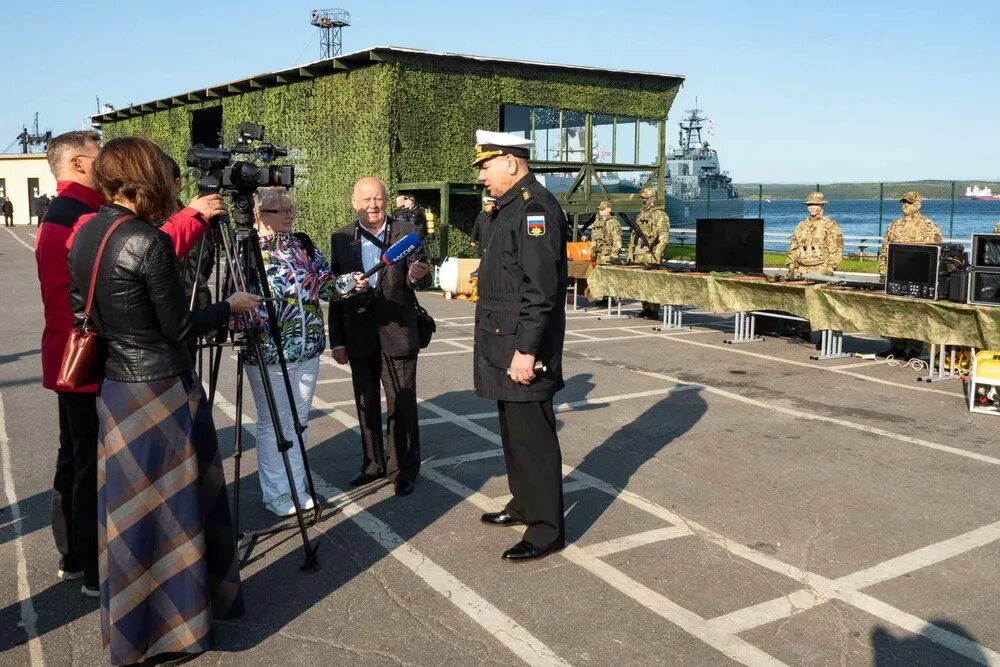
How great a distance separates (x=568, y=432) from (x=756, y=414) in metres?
1.77

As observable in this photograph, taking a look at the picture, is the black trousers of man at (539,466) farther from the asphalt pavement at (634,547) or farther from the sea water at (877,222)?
the sea water at (877,222)

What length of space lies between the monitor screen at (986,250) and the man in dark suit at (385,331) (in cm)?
583

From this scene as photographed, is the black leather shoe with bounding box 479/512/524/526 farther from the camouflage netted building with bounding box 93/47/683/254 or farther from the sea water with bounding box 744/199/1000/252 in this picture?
the camouflage netted building with bounding box 93/47/683/254

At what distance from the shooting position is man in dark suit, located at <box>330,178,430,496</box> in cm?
542

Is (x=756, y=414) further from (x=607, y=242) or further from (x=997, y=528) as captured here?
(x=607, y=242)

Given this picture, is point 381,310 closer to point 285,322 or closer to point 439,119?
point 285,322

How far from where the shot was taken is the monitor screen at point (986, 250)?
834 cm

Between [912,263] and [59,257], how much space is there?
26.9 feet

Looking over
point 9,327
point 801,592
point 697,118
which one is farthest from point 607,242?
point 697,118

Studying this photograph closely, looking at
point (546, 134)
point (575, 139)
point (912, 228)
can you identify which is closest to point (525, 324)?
point (912, 228)

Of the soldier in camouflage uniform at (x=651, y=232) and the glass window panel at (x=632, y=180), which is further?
the glass window panel at (x=632, y=180)

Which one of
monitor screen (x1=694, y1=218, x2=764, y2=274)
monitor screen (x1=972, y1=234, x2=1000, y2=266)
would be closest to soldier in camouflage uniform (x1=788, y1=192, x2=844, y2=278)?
monitor screen (x1=694, y1=218, x2=764, y2=274)

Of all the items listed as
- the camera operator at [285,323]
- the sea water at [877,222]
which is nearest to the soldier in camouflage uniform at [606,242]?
the sea water at [877,222]

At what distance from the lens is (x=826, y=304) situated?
10.1 meters
